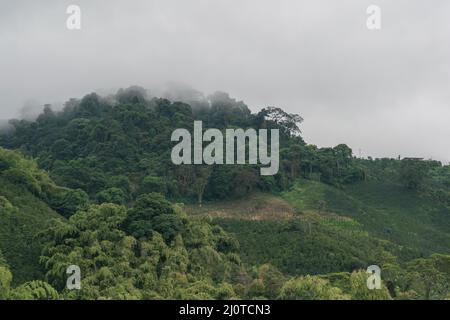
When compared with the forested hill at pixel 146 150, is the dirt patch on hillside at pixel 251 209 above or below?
below

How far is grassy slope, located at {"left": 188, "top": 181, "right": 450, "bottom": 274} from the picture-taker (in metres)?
28.2

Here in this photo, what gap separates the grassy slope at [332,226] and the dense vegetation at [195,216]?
0.11 meters

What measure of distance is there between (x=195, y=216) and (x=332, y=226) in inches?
336

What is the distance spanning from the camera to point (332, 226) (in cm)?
3562

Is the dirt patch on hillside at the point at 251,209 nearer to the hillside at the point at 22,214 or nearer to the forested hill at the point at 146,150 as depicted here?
the forested hill at the point at 146,150

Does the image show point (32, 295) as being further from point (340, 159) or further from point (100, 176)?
point (340, 159)

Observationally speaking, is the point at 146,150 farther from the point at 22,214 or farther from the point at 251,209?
the point at 22,214

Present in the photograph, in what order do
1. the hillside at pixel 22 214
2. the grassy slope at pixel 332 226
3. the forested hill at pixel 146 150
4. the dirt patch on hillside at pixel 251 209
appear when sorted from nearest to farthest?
the hillside at pixel 22 214, the grassy slope at pixel 332 226, the dirt patch on hillside at pixel 251 209, the forested hill at pixel 146 150

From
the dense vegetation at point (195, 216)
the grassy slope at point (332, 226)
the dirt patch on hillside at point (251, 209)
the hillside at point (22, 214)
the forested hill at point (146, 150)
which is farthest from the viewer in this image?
the forested hill at point (146, 150)

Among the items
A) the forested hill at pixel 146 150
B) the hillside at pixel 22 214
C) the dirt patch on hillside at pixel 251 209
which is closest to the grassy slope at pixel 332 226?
the dirt patch on hillside at pixel 251 209

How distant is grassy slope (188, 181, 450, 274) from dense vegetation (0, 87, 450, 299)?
0.11m

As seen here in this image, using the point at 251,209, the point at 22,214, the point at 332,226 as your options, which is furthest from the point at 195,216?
the point at 22,214

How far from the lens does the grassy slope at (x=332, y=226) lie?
92.5ft
